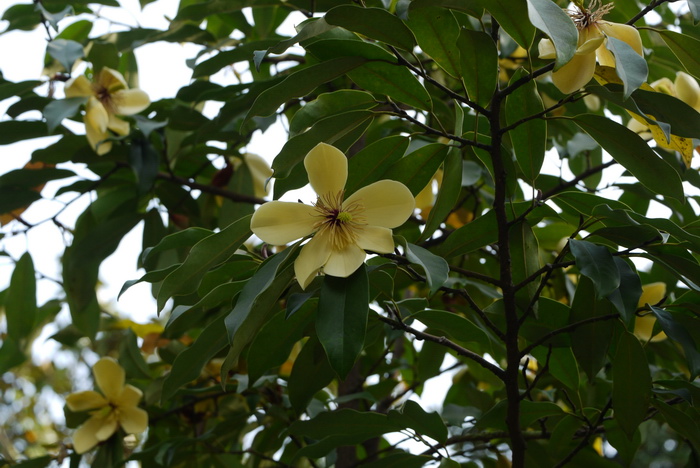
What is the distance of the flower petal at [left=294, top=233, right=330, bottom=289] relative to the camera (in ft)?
2.25

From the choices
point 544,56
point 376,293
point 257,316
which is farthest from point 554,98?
point 257,316

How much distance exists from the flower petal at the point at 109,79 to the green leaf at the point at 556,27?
0.89 m

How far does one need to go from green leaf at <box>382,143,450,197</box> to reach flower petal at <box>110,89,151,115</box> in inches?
26.4

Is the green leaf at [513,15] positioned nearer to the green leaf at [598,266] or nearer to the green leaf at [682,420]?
the green leaf at [598,266]

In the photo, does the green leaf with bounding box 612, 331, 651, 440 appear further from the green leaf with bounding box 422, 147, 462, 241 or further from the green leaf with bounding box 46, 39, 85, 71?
the green leaf with bounding box 46, 39, 85, 71

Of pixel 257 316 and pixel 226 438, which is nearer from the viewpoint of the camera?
pixel 257 316

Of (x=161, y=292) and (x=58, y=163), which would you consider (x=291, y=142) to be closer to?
(x=161, y=292)

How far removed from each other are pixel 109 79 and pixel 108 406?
58 cm

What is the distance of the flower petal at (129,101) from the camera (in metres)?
1.32

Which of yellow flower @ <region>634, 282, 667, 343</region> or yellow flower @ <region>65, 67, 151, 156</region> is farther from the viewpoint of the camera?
yellow flower @ <region>65, 67, 151, 156</region>

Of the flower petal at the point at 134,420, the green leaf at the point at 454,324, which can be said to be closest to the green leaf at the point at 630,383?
the green leaf at the point at 454,324

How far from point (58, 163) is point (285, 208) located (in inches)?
29.7

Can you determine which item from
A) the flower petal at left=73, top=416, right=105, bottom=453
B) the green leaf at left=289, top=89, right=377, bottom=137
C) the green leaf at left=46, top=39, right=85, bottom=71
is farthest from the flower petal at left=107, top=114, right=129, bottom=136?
the green leaf at left=289, top=89, right=377, bottom=137

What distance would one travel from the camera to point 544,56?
0.78m
